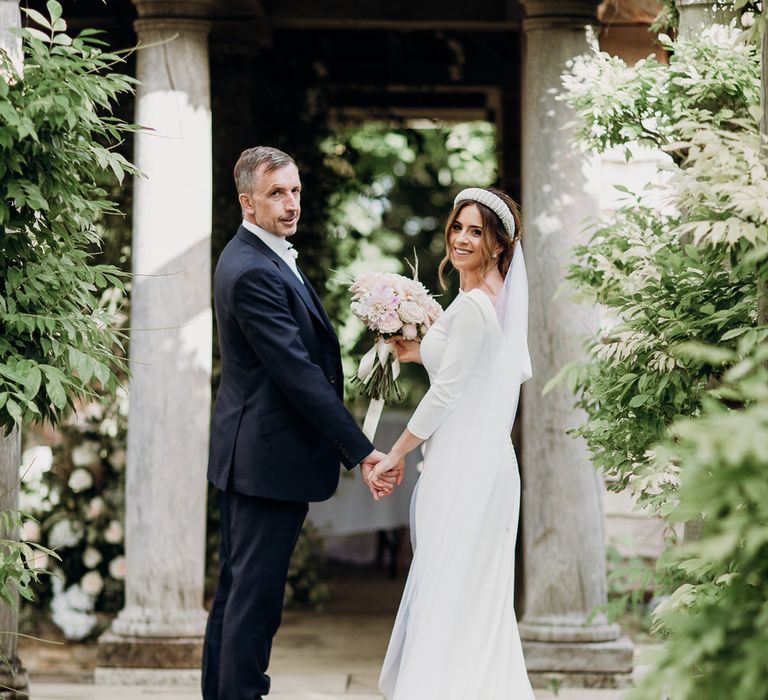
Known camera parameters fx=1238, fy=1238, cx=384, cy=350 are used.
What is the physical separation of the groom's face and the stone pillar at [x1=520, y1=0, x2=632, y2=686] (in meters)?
1.64

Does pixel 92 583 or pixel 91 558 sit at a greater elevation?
pixel 91 558

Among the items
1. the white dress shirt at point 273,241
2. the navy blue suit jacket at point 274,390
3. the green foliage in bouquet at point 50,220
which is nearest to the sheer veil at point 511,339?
the navy blue suit jacket at point 274,390

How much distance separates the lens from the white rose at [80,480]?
21.6 ft

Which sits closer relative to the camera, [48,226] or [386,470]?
[48,226]

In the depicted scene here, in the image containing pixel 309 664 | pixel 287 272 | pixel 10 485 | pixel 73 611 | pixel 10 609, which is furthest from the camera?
pixel 73 611

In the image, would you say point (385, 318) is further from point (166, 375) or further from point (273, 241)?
point (166, 375)

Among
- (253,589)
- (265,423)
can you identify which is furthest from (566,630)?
(265,423)

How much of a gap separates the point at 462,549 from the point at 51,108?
1817 mm

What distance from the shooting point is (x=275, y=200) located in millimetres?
4004

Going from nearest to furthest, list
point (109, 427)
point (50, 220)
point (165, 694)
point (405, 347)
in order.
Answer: point (50, 220) → point (405, 347) → point (165, 694) → point (109, 427)

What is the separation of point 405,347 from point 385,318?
7.2 inches

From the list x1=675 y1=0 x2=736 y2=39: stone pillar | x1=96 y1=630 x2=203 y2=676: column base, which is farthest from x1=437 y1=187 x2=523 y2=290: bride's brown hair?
x1=96 y1=630 x2=203 y2=676: column base

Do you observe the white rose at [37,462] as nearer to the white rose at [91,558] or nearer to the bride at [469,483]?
the white rose at [91,558]

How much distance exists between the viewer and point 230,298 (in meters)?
3.98
